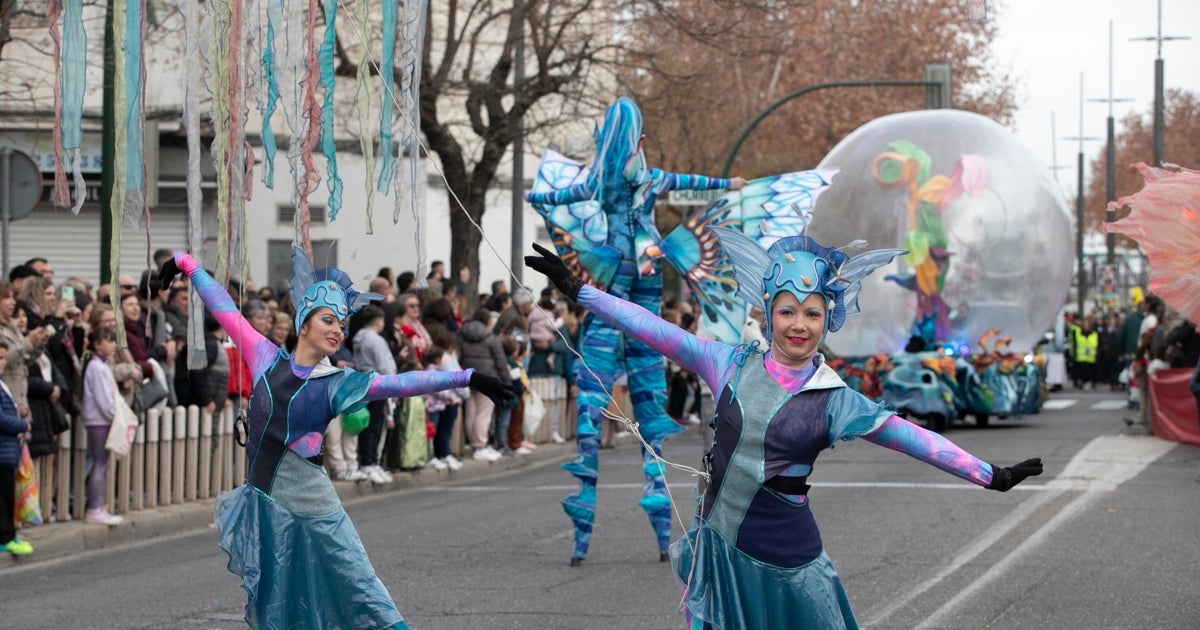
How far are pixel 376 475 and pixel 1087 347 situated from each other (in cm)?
2380

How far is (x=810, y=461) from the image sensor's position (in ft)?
17.3

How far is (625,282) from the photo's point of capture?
9633 millimetres

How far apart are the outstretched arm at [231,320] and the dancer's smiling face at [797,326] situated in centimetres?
Result: 216

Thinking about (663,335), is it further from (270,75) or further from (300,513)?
(270,75)

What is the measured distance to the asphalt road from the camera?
8.07 meters

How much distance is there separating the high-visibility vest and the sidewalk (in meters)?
22.5

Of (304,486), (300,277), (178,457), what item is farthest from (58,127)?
(178,457)

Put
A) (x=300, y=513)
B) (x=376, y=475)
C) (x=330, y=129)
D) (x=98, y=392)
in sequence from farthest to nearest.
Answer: (x=376, y=475)
(x=98, y=392)
(x=330, y=129)
(x=300, y=513)

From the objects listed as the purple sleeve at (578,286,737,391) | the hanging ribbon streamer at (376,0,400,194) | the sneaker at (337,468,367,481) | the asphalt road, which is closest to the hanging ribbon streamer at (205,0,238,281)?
the hanging ribbon streamer at (376,0,400,194)

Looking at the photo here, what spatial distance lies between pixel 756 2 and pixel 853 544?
1368 centimetres

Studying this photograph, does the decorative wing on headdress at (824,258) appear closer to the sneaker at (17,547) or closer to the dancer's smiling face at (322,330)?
the dancer's smiling face at (322,330)

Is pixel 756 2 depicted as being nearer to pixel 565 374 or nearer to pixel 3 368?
pixel 565 374

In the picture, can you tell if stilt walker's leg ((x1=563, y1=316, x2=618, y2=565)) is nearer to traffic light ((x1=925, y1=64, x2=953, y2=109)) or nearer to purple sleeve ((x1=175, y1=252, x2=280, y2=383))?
purple sleeve ((x1=175, y1=252, x2=280, y2=383))

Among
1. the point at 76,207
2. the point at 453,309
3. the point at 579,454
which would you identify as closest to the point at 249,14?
the point at 76,207
